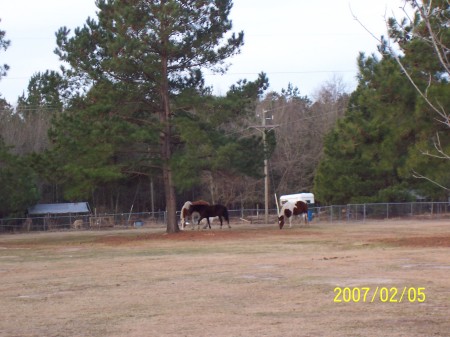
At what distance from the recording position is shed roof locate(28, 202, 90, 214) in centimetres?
7000

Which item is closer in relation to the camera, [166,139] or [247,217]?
[166,139]

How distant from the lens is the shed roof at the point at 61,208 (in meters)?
70.0

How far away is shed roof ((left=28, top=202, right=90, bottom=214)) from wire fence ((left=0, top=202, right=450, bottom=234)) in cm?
220

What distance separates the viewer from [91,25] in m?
42.8

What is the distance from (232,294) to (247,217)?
5276 centimetres

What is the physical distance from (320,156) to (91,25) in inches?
1646

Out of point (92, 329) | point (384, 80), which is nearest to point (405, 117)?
point (384, 80)

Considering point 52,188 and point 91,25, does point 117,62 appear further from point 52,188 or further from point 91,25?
point 52,188
